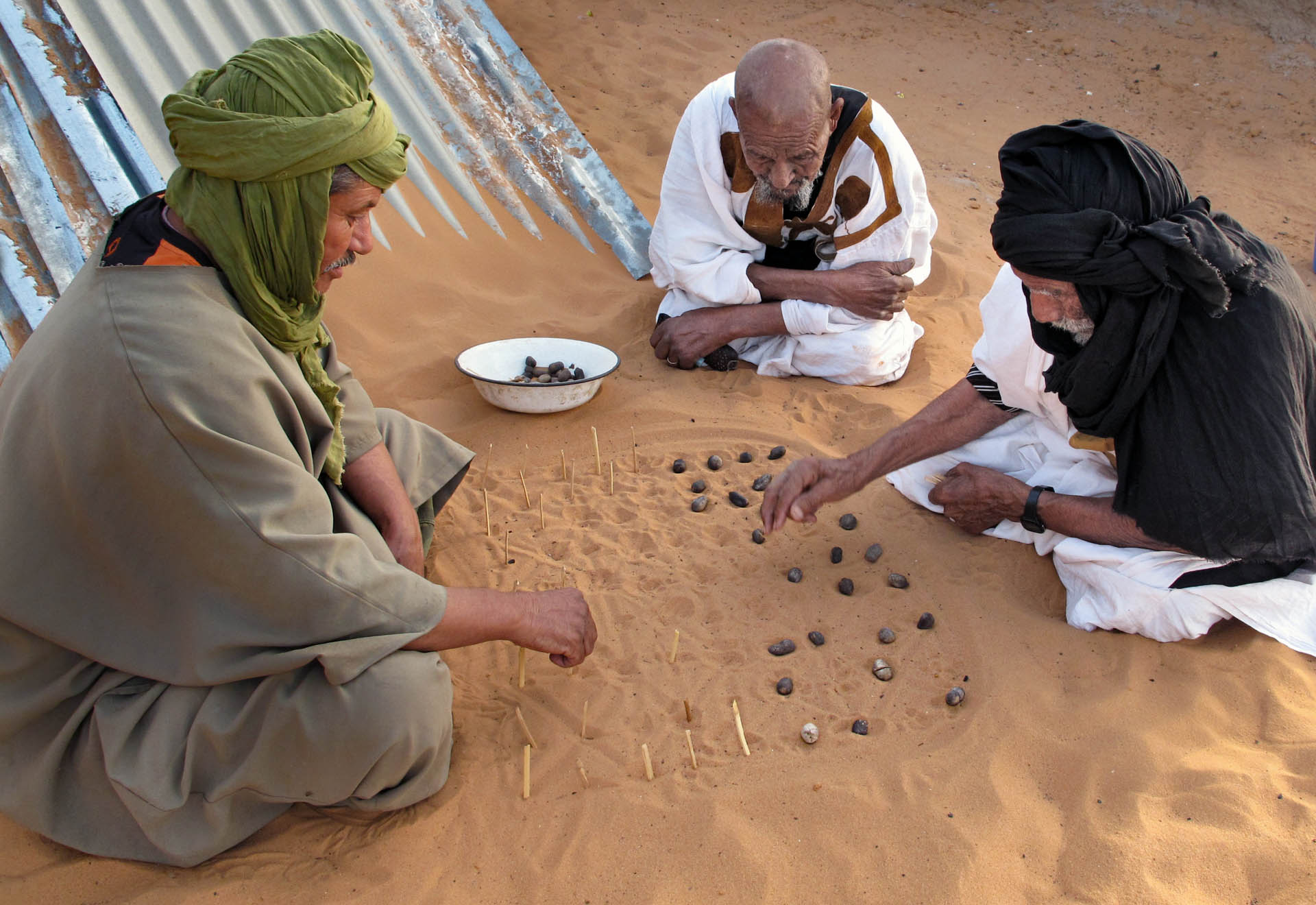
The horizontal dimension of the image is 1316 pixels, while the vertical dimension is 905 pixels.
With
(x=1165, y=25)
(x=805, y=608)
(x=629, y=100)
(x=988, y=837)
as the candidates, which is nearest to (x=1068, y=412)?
(x=805, y=608)

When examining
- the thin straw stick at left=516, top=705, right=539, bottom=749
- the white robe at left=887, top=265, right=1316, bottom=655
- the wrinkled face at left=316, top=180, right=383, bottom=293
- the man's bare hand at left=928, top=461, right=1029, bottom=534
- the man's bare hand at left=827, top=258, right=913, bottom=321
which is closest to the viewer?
the wrinkled face at left=316, top=180, right=383, bottom=293

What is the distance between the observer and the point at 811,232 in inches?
171

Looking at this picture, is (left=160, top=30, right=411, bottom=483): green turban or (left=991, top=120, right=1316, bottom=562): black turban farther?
(left=991, top=120, right=1316, bottom=562): black turban

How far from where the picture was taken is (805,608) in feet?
10.3

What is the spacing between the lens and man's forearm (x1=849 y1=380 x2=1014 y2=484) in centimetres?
323

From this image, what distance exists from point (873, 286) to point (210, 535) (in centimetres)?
299

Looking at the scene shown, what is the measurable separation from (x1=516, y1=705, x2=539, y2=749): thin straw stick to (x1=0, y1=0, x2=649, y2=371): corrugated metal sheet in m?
2.58

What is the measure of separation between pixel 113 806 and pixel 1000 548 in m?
2.59

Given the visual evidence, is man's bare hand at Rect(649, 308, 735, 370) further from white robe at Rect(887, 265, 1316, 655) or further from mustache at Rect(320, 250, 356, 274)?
mustache at Rect(320, 250, 356, 274)

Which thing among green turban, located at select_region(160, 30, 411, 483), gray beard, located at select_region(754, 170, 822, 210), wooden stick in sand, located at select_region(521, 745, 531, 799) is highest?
green turban, located at select_region(160, 30, 411, 483)

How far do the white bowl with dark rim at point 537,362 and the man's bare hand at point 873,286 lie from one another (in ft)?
3.27

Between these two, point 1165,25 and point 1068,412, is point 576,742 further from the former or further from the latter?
A: point 1165,25

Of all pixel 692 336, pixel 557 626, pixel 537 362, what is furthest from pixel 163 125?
pixel 557 626

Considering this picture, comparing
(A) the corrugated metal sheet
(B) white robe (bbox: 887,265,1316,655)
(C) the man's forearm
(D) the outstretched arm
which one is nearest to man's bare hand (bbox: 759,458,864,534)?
(D) the outstretched arm
